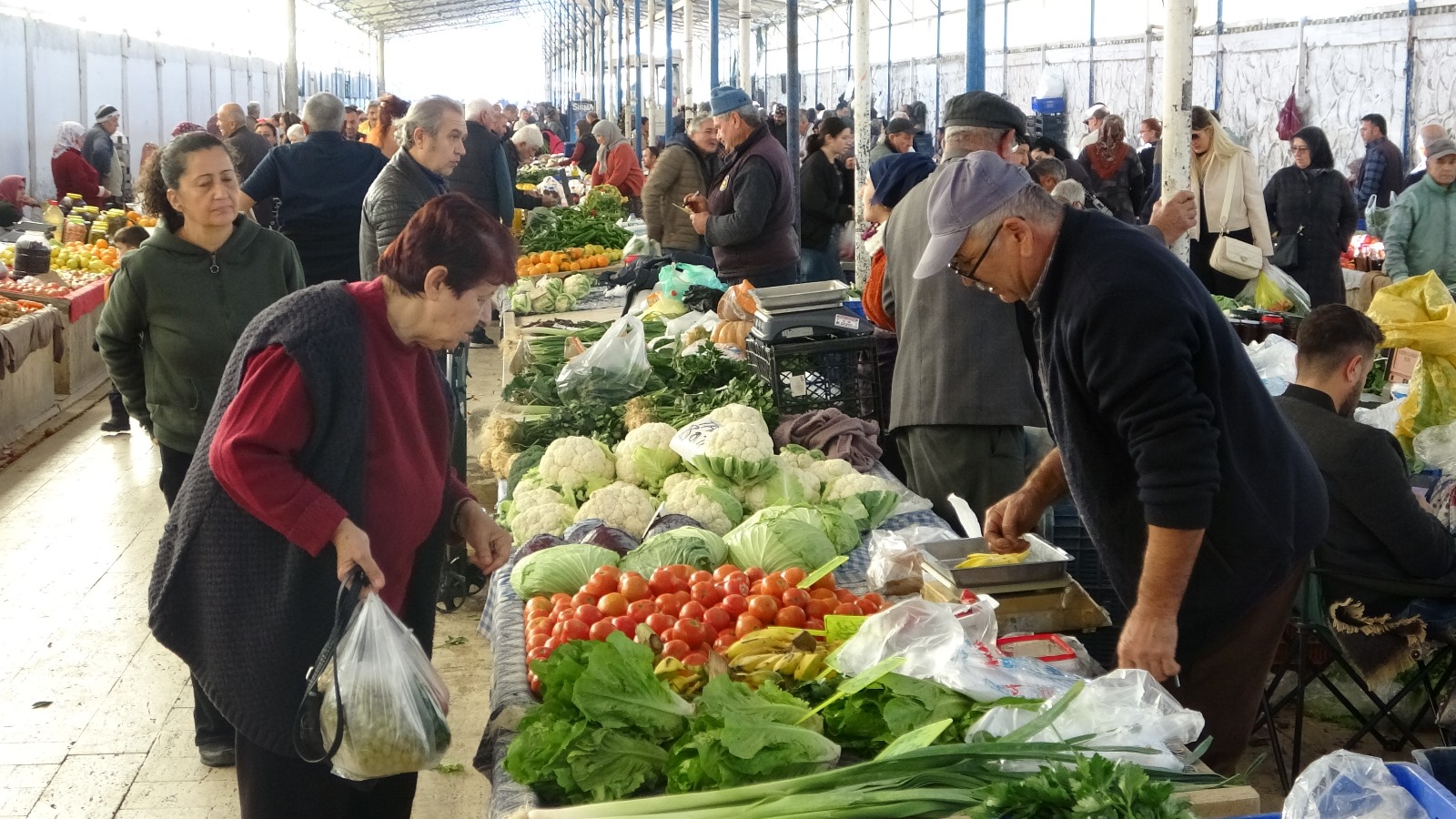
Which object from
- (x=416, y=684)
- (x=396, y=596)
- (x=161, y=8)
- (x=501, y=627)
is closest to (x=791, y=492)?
(x=501, y=627)

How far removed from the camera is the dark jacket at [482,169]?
901 cm

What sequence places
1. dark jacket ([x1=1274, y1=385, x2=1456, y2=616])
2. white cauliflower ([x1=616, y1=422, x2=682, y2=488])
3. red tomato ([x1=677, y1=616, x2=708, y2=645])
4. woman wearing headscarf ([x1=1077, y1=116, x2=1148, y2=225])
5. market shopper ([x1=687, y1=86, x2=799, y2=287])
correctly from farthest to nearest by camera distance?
woman wearing headscarf ([x1=1077, y1=116, x2=1148, y2=225]) < market shopper ([x1=687, y1=86, x2=799, y2=287]) < white cauliflower ([x1=616, y1=422, x2=682, y2=488]) < dark jacket ([x1=1274, y1=385, x2=1456, y2=616]) < red tomato ([x1=677, y1=616, x2=708, y2=645])

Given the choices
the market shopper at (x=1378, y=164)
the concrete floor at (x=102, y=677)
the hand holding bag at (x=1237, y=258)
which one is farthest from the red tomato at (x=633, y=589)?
the market shopper at (x=1378, y=164)

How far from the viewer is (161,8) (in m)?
27.5

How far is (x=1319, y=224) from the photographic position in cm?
855

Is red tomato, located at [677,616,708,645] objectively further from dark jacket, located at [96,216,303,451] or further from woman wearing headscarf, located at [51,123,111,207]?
woman wearing headscarf, located at [51,123,111,207]

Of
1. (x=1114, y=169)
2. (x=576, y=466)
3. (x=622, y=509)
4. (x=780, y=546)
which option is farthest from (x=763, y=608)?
(x=1114, y=169)

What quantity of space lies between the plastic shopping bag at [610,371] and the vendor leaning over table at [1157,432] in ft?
9.35

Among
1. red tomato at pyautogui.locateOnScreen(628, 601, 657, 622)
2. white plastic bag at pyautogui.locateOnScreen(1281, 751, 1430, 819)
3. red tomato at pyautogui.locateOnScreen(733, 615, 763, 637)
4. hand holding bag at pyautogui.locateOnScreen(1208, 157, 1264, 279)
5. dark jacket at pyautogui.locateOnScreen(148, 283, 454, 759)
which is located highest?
hand holding bag at pyautogui.locateOnScreen(1208, 157, 1264, 279)

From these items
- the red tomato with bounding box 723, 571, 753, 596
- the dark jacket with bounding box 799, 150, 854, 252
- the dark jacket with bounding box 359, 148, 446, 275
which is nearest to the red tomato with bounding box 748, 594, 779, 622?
the red tomato with bounding box 723, 571, 753, 596

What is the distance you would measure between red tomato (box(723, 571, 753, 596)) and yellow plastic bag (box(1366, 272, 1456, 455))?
→ 2.85 metres

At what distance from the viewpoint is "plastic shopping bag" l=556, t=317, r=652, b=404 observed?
5430mm

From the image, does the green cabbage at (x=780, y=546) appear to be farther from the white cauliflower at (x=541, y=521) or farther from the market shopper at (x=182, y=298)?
the market shopper at (x=182, y=298)

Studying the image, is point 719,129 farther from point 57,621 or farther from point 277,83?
point 277,83
